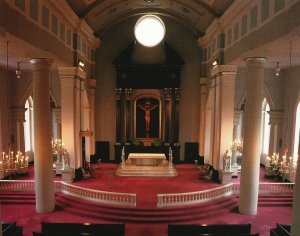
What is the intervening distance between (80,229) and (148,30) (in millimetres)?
13193

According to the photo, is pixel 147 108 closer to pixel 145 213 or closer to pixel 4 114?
pixel 4 114

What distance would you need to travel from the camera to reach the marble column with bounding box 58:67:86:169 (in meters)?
15.2

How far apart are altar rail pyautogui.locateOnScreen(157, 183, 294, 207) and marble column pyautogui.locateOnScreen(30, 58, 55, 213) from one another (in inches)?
192

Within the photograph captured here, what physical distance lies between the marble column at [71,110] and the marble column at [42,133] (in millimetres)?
3516

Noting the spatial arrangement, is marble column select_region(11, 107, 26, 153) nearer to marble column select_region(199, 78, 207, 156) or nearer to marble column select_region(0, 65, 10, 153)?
marble column select_region(0, 65, 10, 153)

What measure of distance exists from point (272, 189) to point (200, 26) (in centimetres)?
1145

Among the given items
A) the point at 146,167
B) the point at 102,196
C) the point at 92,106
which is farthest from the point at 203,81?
the point at 102,196

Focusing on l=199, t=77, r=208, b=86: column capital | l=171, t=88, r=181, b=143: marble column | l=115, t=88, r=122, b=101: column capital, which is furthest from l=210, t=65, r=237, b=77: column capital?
l=115, t=88, r=122, b=101: column capital

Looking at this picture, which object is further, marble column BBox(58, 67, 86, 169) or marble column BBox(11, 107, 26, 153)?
marble column BBox(11, 107, 26, 153)

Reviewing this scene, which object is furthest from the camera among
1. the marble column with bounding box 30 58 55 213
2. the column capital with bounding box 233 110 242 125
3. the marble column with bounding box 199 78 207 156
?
the marble column with bounding box 199 78 207 156

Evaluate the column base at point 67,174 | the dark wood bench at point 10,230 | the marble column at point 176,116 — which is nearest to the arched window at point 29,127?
the column base at point 67,174

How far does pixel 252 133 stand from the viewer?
11.4m

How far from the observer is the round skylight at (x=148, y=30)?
1797 cm

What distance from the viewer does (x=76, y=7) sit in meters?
14.6
